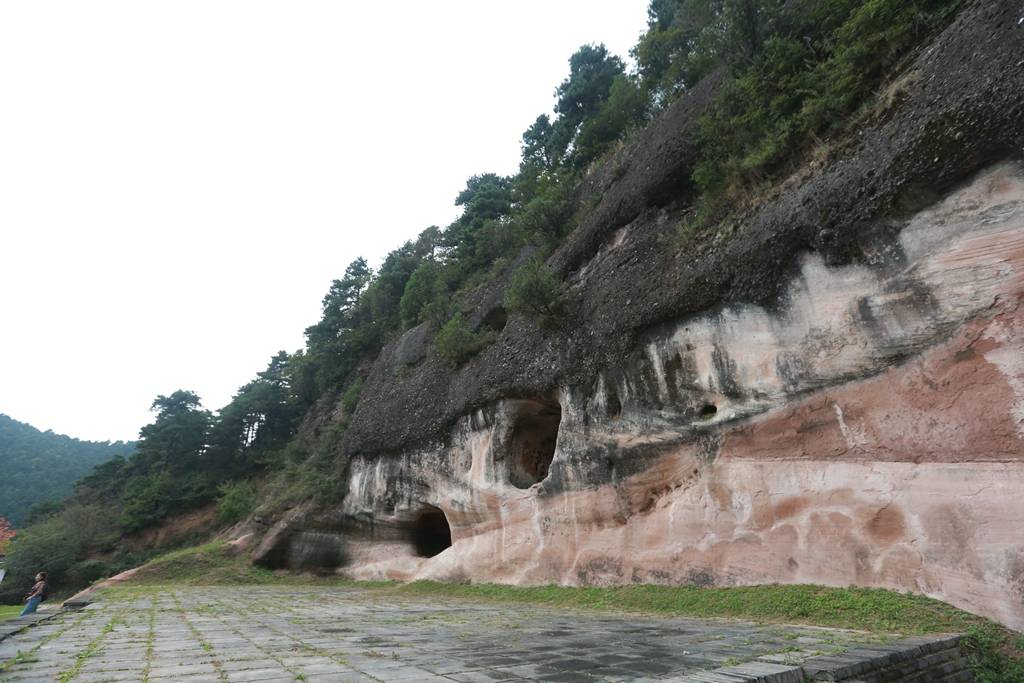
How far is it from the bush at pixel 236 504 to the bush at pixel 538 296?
15.9 m

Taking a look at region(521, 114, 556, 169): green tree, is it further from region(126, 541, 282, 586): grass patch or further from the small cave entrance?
region(126, 541, 282, 586): grass patch

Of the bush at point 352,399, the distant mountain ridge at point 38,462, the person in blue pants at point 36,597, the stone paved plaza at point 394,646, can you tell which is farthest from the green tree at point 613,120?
the distant mountain ridge at point 38,462

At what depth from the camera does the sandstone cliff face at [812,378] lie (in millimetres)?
5562

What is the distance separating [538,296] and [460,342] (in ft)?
12.8

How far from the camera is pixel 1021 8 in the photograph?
5.77 metres

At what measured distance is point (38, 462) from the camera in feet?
144

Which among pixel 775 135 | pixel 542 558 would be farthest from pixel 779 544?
pixel 775 135

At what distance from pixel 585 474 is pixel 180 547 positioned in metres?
21.1

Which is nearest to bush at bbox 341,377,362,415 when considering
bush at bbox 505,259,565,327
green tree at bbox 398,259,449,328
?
Answer: green tree at bbox 398,259,449,328

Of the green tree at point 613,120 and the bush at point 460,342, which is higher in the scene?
the green tree at point 613,120

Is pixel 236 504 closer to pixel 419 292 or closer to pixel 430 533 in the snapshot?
pixel 430 533

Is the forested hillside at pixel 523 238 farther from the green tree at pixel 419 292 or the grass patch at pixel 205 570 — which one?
the grass patch at pixel 205 570

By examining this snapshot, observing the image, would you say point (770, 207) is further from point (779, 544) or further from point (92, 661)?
point (92, 661)

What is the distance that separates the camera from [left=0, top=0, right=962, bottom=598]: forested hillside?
27.6 ft
